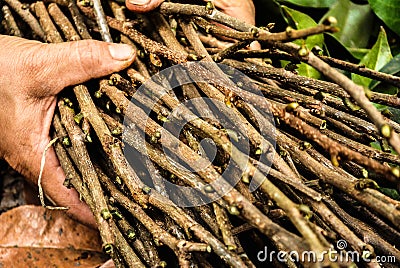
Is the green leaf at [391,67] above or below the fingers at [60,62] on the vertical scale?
below

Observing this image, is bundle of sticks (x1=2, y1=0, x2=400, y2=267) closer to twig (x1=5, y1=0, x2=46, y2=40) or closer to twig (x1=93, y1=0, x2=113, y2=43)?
twig (x1=93, y1=0, x2=113, y2=43)

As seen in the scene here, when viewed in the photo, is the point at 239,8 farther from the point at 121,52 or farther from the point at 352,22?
the point at 121,52

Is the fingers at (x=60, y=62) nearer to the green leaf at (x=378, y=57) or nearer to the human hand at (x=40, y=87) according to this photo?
the human hand at (x=40, y=87)

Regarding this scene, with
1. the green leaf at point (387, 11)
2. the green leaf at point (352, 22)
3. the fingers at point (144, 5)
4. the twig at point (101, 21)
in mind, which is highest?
the fingers at point (144, 5)

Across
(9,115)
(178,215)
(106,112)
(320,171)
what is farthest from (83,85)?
(320,171)

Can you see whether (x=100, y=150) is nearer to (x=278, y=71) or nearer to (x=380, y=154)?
(x=278, y=71)

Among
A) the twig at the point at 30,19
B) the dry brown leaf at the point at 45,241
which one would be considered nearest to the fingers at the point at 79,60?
the twig at the point at 30,19
